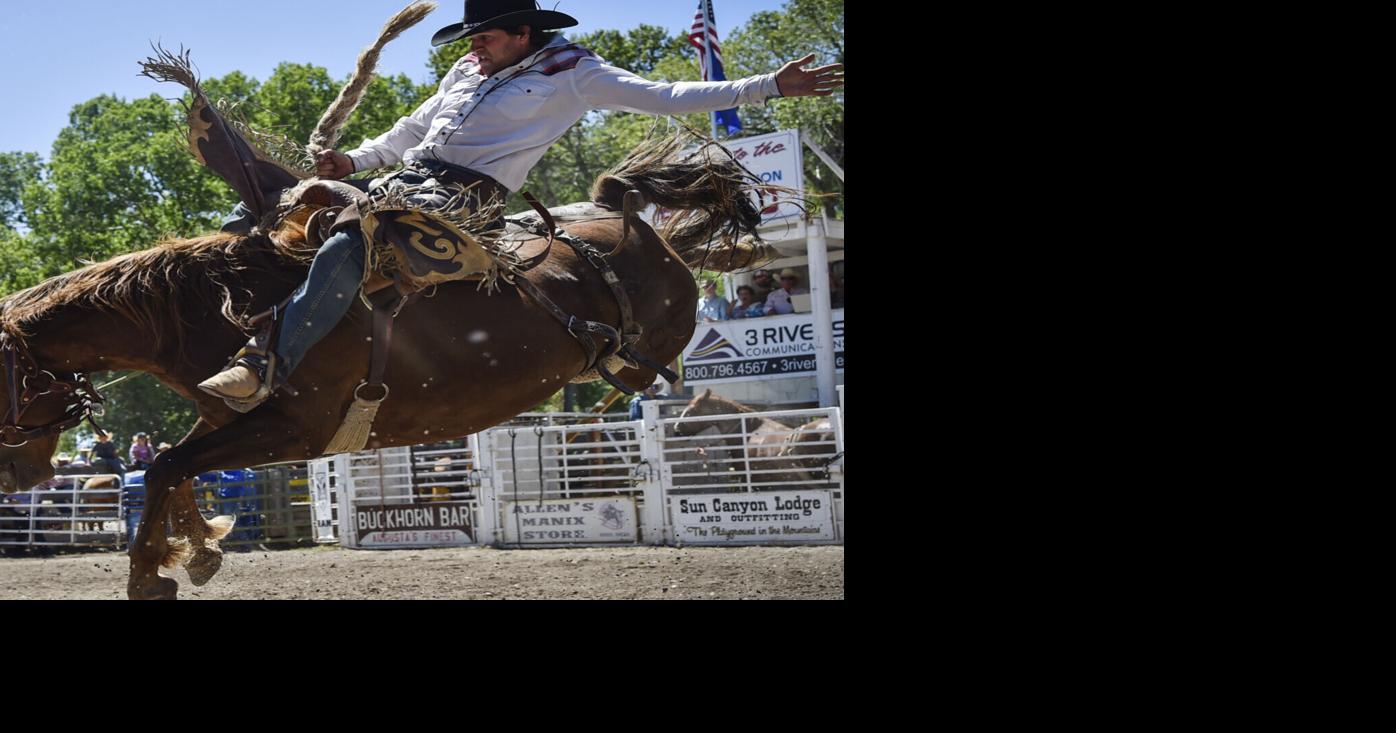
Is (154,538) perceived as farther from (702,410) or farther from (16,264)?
(16,264)

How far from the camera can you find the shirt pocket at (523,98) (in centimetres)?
407

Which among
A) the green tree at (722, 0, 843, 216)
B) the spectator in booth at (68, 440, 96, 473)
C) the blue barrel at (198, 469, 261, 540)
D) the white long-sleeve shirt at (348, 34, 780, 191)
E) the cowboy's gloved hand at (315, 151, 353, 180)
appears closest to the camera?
the white long-sleeve shirt at (348, 34, 780, 191)

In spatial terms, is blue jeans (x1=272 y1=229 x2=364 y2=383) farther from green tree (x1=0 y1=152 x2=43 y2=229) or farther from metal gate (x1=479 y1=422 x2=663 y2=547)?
green tree (x1=0 y1=152 x2=43 y2=229)

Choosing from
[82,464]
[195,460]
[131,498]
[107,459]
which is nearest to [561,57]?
[195,460]

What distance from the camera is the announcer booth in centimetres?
864

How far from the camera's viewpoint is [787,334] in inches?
344

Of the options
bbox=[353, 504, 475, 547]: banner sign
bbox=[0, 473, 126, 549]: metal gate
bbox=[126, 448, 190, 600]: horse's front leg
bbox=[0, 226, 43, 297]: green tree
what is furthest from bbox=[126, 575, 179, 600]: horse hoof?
bbox=[0, 226, 43, 297]: green tree

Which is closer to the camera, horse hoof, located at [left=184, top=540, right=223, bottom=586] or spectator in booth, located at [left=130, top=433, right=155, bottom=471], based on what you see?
horse hoof, located at [left=184, top=540, right=223, bottom=586]

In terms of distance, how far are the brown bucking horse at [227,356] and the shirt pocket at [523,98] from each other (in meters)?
0.45

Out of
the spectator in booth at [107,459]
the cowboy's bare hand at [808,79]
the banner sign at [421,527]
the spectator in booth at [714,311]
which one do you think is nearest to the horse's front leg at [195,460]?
the cowboy's bare hand at [808,79]

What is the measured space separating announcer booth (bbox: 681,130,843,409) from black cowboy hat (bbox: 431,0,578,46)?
4.34m
